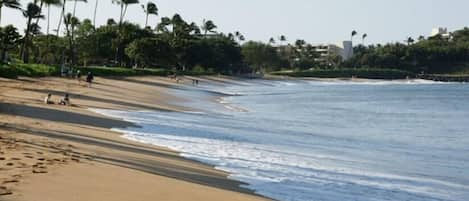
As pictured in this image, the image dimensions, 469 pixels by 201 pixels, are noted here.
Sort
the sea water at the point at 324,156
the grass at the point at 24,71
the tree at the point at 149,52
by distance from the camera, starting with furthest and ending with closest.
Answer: the tree at the point at 149,52
the grass at the point at 24,71
the sea water at the point at 324,156

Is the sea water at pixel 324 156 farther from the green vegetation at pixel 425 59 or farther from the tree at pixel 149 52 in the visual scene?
the green vegetation at pixel 425 59

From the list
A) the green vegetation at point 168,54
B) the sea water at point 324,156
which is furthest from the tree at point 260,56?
the sea water at point 324,156

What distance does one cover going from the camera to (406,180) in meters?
13.8

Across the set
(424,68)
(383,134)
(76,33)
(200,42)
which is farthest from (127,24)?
(424,68)

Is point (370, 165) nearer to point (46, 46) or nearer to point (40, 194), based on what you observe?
point (40, 194)

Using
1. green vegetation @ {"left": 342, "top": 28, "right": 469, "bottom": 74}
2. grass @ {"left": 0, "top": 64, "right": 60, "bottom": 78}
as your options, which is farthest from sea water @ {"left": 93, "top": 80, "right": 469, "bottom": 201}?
green vegetation @ {"left": 342, "top": 28, "right": 469, "bottom": 74}

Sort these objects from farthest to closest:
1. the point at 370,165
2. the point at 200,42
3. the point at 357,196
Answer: the point at 200,42, the point at 370,165, the point at 357,196

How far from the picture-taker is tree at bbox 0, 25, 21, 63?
57.2 metres

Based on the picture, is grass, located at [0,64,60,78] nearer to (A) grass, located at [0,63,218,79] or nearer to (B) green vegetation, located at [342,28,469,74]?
(A) grass, located at [0,63,218,79]

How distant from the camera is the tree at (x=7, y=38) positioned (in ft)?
188

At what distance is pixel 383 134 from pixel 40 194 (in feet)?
65.0

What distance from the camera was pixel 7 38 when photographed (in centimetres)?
5869

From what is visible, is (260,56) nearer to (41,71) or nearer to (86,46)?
(86,46)

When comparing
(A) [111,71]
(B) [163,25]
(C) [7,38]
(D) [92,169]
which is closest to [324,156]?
→ (D) [92,169]
